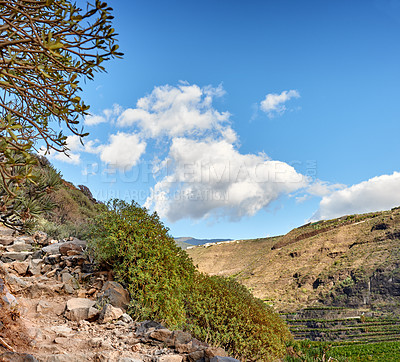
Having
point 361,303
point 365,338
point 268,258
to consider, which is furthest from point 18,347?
point 268,258

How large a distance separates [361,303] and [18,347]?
179 ft

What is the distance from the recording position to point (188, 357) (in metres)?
4.59

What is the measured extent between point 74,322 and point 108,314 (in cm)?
64

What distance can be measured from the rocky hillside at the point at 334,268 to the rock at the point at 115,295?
47.3 m

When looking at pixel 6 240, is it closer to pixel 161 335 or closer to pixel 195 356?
pixel 161 335

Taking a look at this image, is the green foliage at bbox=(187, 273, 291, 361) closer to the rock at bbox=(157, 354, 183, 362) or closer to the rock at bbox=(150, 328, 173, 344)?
the rock at bbox=(150, 328, 173, 344)

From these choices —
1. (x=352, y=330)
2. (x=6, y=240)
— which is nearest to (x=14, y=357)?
(x=6, y=240)

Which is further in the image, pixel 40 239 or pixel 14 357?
pixel 40 239

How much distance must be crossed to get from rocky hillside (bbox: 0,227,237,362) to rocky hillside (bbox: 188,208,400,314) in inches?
1849

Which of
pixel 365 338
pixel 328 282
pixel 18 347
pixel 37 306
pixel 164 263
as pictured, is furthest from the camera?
pixel 328 282

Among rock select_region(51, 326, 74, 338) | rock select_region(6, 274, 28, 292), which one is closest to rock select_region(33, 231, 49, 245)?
rock select_region(6, 274, 28, 292)

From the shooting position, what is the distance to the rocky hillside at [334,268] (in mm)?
47906

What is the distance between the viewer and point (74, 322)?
17.8 ft

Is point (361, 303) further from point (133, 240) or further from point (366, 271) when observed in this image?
point (133, 240)
